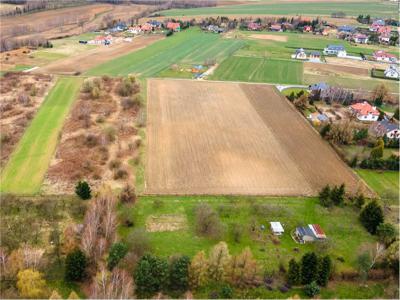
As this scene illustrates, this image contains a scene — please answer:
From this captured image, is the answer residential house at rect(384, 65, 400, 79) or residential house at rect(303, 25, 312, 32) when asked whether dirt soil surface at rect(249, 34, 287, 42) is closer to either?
residential house at rect(303, 25, 312, 32)

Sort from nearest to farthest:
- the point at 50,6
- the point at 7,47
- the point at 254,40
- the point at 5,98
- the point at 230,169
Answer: the point at 230,169, the point at 5,98, the point at 7,47, the point at 254,40, the point at 50,6

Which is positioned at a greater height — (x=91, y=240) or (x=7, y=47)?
(x=7, y=47)

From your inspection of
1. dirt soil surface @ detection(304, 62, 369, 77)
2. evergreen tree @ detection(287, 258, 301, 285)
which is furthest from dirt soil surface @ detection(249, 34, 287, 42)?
evergreen tree @ detection(287, 258, 301, 285)

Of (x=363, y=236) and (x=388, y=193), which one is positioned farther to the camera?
(x=388, y=193)

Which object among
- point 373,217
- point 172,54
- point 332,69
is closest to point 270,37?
point 332,69

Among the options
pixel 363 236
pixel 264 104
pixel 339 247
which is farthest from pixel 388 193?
pixel 264 104

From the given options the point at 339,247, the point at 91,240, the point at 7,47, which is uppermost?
the point at 7,47

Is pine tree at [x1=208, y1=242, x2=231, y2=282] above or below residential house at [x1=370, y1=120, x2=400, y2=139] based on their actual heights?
below

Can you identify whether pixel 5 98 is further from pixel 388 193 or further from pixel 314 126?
pixel 388 193
